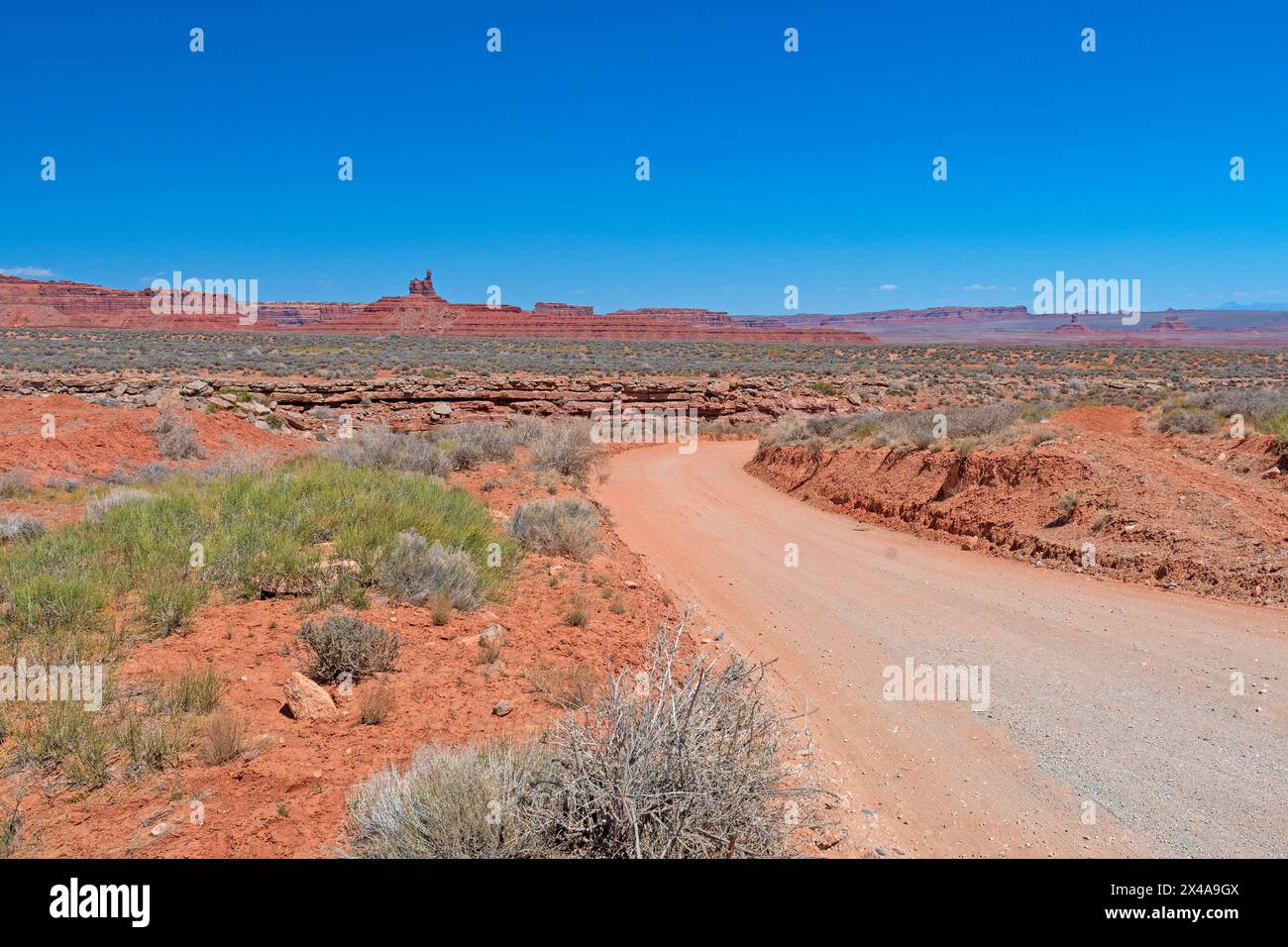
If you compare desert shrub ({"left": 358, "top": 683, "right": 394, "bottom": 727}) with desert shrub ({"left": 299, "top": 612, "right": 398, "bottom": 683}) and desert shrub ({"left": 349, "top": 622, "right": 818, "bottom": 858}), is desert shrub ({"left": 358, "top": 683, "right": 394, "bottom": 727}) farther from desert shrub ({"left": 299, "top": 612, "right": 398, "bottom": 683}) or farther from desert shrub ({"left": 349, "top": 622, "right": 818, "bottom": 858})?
desert shrub ({"left": 349, "top": 622, "right": 818, "bottom": 858})

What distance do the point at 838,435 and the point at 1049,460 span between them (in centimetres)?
696

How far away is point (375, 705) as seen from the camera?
4.35 metres

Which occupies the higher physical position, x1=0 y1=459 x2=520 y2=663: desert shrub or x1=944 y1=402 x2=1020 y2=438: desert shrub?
x1=944 y1=402 x2=1020 y2=438: desert shrub

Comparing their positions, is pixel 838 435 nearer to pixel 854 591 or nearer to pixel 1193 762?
pixel 854 591

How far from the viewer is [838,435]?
60.2 ft

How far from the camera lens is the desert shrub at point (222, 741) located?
12.3 feet

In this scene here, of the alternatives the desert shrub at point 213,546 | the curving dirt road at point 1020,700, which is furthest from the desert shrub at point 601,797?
the desert shrub at point 213,546

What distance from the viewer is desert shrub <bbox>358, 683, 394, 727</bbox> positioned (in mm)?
4332

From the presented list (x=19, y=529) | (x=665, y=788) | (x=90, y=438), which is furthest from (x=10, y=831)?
(x=90, y=438)

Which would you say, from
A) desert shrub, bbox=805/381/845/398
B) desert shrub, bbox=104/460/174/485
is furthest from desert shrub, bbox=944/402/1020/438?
desert shrub, bbox=805/381/845/398

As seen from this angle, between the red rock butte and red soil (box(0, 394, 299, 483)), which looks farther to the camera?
the red rock butte

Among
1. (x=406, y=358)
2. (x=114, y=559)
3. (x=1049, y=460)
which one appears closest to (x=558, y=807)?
(x=114, y=559)

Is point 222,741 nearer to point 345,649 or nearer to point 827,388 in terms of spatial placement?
point 345,649

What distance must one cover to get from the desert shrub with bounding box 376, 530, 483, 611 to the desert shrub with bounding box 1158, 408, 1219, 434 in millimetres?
15029
